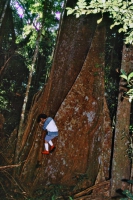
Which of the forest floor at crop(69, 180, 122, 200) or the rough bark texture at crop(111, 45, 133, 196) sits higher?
the rough bark texture at crop(111, 45, 133, 196)

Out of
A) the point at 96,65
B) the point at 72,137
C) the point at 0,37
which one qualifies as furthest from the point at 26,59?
the point at 72,137

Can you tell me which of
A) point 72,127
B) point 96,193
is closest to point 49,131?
point 72,127

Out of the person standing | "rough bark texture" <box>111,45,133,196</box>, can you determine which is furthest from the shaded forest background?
Result: the person standing

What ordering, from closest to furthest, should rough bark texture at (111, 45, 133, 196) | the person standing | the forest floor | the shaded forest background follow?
rough bark texture at (111, 45, 133, 196) < the shaded forest background < the forest floor < the person standing

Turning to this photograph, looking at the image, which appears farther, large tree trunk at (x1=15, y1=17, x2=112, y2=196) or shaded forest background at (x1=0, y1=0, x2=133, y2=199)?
large tree trunk at (x1=15, y1=17, x2=112, y2=196)

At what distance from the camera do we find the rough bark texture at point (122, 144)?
3.30 metres

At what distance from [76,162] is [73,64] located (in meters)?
1.97

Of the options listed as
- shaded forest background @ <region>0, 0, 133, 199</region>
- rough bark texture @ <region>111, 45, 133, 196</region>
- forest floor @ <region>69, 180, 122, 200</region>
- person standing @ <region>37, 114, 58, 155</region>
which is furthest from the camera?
person standing @ <region>37, 114, 58, 155</region>

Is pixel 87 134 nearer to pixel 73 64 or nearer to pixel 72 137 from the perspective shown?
pixel 72 137

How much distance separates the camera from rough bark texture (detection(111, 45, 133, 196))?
3303 millimetres

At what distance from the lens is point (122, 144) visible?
3.37 metres

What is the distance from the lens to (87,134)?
4277 mm

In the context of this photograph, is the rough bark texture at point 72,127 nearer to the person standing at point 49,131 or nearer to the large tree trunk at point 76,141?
the large tree trunk at point 76,141

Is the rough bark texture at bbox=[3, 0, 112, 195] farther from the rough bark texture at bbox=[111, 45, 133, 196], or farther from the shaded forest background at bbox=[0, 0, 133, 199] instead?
the rough bark texture at bbox=[111, 45, 133, 196]
